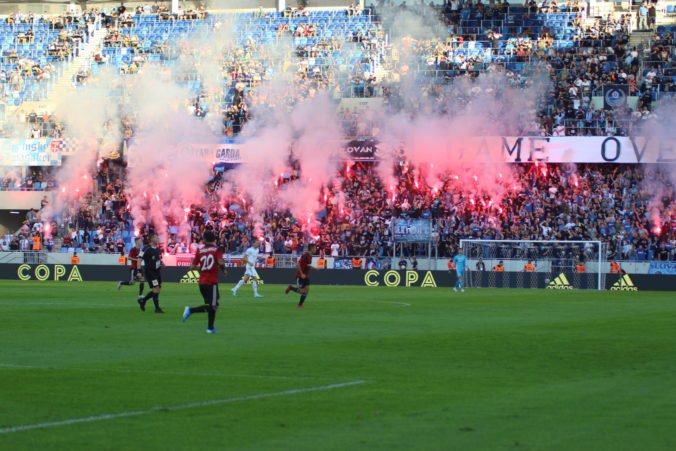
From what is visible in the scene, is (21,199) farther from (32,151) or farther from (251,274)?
(251,274)

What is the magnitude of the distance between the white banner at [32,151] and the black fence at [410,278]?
9439mm

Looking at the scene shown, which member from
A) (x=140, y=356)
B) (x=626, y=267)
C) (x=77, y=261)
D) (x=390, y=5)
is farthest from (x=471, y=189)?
(x=140, y=356)

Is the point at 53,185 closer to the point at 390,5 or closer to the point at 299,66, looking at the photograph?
the point at 299,66

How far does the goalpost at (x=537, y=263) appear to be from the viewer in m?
48.2

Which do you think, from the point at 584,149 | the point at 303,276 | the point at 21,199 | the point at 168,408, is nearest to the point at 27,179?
the point at 21,199

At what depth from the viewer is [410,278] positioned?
162 feet

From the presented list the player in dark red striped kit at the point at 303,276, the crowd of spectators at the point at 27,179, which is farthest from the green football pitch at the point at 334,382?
the crowd of spectators at the point at 27,179

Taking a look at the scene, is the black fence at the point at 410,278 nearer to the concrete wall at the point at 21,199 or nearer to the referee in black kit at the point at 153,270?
the concrete wall at the point at 21,199

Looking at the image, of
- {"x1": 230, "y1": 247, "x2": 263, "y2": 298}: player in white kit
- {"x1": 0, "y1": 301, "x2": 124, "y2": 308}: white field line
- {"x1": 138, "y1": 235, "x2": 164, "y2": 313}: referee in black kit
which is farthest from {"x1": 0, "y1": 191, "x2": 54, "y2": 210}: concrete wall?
{"x1": 138, "y1": 235, "x2": 164, "y2": 313}: referee in black kit

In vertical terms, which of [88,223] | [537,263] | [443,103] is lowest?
[537,263]

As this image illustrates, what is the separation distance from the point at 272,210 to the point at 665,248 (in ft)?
61.9

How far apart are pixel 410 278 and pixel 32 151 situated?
22.9 metres

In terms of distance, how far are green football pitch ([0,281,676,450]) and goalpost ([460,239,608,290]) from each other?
75.2ft

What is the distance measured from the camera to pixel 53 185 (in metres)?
60.1
